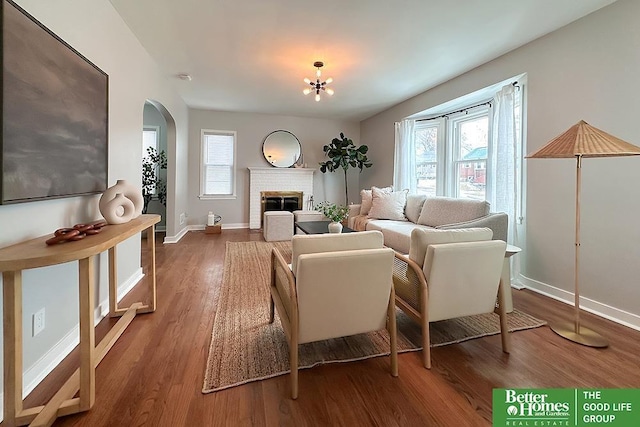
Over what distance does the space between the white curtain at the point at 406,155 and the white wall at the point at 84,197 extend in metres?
4.05

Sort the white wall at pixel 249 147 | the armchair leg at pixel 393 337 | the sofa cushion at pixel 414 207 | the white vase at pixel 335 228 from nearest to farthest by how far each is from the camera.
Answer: the armchair leg at pixel 393 337 < the white vase at pixel 335 228 < the sofa cushion at pixel 414 207 < the white wall at pixel 249 147

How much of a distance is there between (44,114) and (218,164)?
200 inches

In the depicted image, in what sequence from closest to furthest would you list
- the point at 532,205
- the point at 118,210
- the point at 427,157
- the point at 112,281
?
1. the point at 118,210
2. the point at 112,281
3. the point at 532,205
4. the point at 427,157

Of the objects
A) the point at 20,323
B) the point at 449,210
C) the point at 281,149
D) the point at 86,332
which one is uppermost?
the point at 281,149

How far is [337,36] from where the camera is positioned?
3.00 metres

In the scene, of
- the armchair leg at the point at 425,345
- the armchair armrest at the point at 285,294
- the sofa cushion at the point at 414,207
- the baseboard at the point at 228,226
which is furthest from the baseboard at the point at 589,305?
the baseboard at the point at 228,226

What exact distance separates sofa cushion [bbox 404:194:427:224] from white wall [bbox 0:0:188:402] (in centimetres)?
376

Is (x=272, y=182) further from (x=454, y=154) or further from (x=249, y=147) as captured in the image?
(x=454, y=154)

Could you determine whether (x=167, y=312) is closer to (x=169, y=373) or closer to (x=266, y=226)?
(x=169, y=373)

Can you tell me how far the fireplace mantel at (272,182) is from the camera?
6.67m

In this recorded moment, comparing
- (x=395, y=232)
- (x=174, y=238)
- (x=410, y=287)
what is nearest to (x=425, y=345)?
(x=410, y=287)

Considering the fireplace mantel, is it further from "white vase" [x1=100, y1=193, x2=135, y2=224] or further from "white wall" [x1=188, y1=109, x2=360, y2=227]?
"white vase" [x1=100, y1=193, x2=135, y2=224]

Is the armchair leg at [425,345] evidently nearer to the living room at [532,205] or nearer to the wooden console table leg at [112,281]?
the living room at [532,205]

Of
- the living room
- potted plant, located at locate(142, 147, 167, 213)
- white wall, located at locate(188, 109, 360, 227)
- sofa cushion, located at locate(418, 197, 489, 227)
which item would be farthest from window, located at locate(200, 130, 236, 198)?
sofa cushion, located at locate(418, 197, 489, 227)
